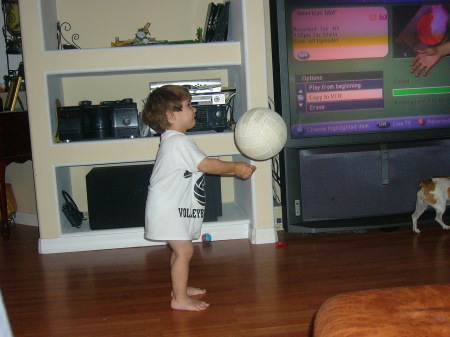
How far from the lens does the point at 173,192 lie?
227cm

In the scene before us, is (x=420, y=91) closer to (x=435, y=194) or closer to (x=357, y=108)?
(x=357, y=108)

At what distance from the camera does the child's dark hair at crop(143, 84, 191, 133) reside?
2.30m

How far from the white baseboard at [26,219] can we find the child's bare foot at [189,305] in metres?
2.09

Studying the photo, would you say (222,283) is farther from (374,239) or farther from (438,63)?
(438,63)

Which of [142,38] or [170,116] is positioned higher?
[142,38]

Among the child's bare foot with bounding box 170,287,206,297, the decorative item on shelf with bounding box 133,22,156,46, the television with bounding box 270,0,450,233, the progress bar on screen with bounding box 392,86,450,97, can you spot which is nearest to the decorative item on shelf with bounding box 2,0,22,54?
the decorative item on shelf with bounding box 133,22,156,46

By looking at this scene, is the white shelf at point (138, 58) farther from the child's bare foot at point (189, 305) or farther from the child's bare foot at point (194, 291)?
the child's bare foot at point (189, 305)

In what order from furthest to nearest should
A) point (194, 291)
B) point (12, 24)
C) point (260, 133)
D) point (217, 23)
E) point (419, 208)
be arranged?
point (12, 24)
point (217, 23)
point (419, 208)
point (260, 133)
point (194, 291)

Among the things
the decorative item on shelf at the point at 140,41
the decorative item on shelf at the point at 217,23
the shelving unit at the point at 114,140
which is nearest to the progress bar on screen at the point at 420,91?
the shelving unit at the point at 114,140

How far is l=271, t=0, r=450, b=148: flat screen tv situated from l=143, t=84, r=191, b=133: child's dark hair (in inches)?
39.1

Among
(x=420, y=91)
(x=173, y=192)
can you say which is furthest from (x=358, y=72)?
(x=173, y=192)

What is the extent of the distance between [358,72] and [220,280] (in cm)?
151

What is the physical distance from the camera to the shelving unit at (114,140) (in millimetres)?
3051

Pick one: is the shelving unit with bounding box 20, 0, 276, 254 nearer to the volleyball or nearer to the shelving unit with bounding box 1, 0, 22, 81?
the volleyball
